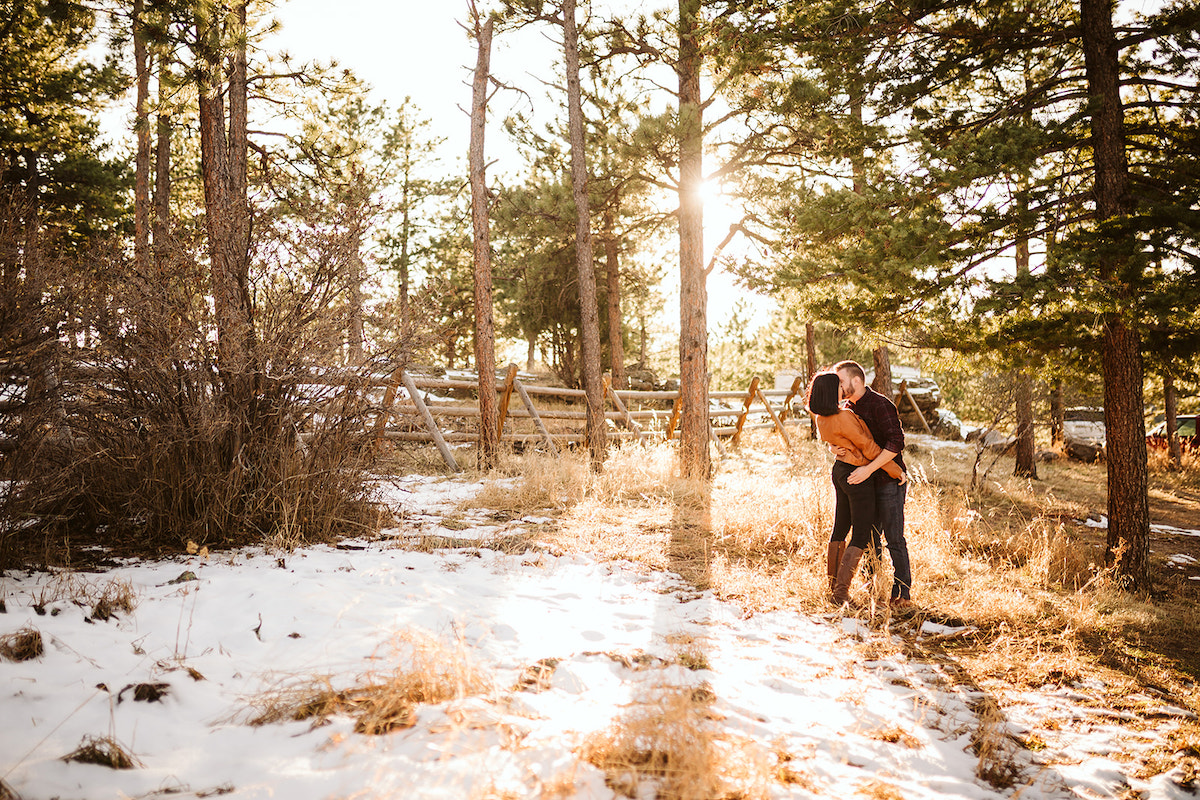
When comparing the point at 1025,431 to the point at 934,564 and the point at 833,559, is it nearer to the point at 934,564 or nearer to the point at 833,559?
the point at 934,564

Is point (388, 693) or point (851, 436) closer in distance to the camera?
point (388, 693)

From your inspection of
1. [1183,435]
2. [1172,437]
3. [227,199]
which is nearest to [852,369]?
[227,199]

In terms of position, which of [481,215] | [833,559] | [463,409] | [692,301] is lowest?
[833,559]

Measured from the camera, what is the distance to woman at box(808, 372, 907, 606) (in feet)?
13.0

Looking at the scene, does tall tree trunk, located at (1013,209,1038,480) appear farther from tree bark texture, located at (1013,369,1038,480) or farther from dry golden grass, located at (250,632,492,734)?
dry golden grass, located at (250,632,492,734)

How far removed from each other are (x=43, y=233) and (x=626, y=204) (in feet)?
30.2

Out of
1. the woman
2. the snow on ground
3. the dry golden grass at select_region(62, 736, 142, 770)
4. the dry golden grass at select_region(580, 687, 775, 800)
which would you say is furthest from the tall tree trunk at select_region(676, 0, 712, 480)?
the dry golden grass at select_region(62, 736, 142, 770)

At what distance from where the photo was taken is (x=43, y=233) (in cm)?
421

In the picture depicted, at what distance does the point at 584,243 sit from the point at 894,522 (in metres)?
6.62

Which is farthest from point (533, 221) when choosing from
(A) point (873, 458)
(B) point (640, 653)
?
(B) point (640, 653)

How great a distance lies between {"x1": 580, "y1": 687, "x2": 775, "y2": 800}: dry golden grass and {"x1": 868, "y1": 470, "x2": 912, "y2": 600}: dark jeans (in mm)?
2327

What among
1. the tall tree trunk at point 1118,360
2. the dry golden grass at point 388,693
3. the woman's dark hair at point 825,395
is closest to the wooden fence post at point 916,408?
the tall tree trunk at point 1118,360

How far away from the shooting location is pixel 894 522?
411cm

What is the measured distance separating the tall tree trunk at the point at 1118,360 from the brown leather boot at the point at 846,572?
9.56ft
